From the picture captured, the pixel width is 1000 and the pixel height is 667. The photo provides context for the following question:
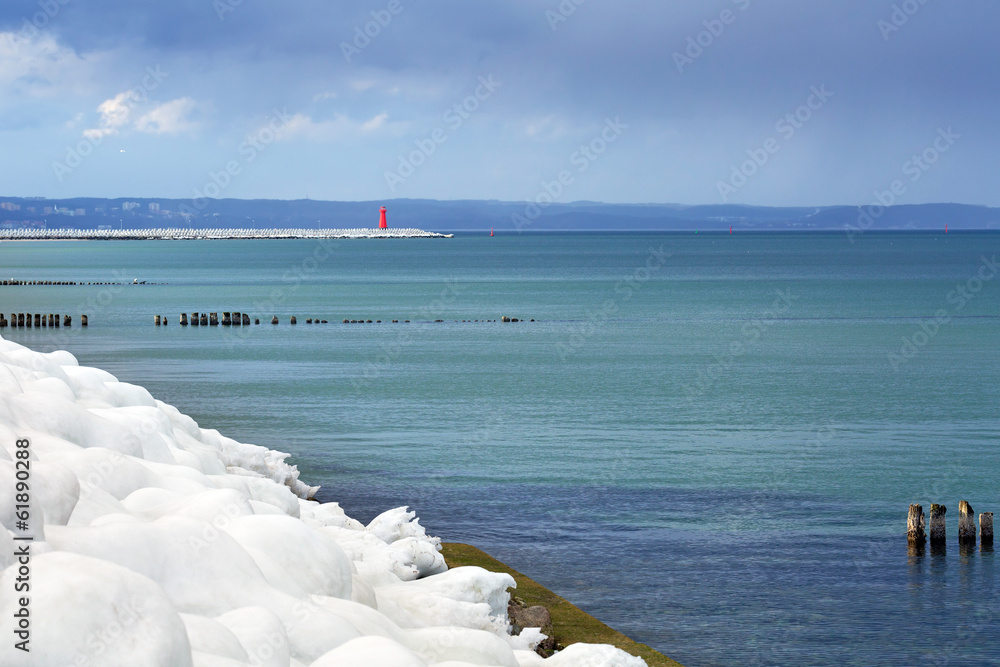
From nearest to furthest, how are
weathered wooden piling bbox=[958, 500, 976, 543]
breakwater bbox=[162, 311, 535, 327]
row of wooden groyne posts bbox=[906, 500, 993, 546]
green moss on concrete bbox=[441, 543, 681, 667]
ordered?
green moss on concrete bbox=[441, 543, 681, 667] < row of wooden groyne posts bbox=[906, 500, 993, 546] < weathered wooden piling bbox=[958, 500, 976, 543] < breakwater bbox=[162, 311, 535, 327]

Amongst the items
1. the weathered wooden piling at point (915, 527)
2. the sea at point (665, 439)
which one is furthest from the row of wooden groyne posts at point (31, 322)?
the weathered wooden piling at point (915, 527)

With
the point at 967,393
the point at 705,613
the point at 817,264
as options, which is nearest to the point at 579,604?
the point at 705,613

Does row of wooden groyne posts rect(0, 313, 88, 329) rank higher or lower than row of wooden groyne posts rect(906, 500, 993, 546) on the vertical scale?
higher

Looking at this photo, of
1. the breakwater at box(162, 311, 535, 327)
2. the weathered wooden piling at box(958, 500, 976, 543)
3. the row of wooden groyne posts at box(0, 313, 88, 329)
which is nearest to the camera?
the weathered wooden piling at box(958, 500, 976, 543)

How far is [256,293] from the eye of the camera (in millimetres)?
88875

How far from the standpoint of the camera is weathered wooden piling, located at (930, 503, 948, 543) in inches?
741

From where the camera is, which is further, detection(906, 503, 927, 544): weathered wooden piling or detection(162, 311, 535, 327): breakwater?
detection(162, 311, 535, 327): breakwater

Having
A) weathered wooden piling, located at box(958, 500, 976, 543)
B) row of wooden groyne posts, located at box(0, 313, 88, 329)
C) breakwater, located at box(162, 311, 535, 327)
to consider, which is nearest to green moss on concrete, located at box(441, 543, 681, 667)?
weathered wooden piling, located at box(958, 500, 976, 543)

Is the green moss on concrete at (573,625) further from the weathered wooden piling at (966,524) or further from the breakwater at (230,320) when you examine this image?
the breakwater at (230,320)

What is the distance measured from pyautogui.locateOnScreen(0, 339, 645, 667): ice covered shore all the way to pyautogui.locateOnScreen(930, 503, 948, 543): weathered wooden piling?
9.07 meters

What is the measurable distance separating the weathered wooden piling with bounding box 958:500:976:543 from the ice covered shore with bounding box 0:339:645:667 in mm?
9571

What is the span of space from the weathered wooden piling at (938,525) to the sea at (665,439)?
31cm

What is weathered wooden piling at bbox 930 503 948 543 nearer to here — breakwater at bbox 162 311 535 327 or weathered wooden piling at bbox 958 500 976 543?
weathered wooden piling at bbox 958 500 976 543

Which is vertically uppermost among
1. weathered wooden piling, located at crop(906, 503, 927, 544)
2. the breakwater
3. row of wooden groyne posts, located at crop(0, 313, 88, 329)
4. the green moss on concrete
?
the breakwater
